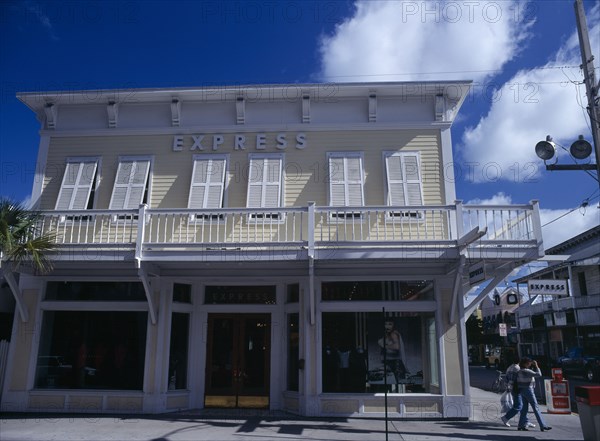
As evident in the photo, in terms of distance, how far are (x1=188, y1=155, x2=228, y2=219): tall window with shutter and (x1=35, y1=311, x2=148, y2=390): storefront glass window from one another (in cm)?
324

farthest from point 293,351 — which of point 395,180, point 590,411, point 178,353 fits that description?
point 590,411

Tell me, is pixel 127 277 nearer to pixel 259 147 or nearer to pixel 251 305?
pixel 251 305

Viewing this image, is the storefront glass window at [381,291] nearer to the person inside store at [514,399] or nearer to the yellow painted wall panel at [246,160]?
the yellow painted wall panel at [246,160]

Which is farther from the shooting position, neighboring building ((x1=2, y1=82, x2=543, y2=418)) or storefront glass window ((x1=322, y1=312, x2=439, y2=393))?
storefront glass window ((x1=322, y1=312, x2=439, y2=393))

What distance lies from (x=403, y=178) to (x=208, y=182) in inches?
200

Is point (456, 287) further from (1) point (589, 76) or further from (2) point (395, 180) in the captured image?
(1) point (589, 76)

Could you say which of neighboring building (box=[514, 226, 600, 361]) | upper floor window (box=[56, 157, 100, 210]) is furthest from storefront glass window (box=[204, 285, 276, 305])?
neighboring building (box=[514, 226, 600, 361])

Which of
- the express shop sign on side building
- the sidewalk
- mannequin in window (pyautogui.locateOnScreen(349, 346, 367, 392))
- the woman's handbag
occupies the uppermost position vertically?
the express shop sign on side building

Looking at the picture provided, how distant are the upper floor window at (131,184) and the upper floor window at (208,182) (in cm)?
133

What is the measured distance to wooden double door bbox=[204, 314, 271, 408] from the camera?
1304 centimetres

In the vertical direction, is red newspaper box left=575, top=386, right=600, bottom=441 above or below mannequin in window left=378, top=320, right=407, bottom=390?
below

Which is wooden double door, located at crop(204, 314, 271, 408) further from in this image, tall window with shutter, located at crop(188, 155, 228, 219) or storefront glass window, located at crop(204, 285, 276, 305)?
tall window with shutter, located at crop(188, 155, 228, 219)

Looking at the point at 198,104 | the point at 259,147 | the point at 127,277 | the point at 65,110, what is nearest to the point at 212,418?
the point at 127,277

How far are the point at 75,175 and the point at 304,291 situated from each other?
6.96 m
